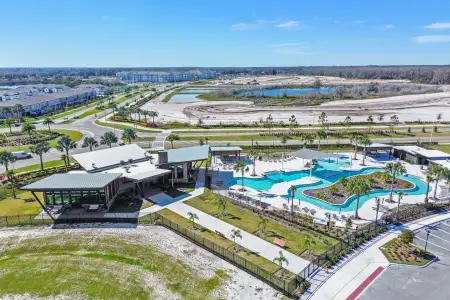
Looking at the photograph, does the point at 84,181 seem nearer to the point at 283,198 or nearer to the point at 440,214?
the point at 283,198

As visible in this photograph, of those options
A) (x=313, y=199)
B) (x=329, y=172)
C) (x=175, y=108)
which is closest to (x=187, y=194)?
(x=313, y=199)

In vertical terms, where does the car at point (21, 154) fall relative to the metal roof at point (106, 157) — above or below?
below

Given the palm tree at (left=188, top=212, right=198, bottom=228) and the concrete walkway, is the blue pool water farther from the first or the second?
the palm tree at (left=188, top=212, right=198, bottom=228)

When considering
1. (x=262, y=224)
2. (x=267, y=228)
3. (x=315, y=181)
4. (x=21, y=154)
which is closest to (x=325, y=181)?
(x=315, y=181)

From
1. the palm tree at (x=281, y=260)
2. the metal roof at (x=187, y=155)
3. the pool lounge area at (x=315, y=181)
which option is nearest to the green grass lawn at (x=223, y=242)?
the palm tree at (x=281, y=260)

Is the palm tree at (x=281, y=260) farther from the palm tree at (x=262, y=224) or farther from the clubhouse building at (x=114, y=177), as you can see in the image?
the clubhouse building at (x=114, y=177)

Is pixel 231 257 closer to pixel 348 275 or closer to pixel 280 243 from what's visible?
pixel 280 243

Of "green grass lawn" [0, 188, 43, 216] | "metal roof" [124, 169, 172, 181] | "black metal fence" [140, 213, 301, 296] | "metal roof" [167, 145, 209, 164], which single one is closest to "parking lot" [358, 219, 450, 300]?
"black metal fence" [140, 213, 301, 296]
